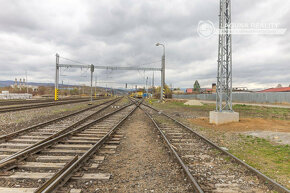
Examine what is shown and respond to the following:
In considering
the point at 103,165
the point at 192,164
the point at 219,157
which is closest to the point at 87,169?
the point at 103,165

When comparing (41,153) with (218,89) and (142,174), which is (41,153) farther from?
(218,89)

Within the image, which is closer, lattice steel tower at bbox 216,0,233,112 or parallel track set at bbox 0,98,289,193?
parallel track set at bbox 0,98,289,193

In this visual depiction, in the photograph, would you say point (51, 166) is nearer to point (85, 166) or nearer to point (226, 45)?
point (85, 166)

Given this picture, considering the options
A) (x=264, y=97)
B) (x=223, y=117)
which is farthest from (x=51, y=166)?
(x=264, y=97)

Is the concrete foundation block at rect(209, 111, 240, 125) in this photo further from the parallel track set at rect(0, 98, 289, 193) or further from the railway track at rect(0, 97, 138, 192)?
the railway track at rect(0, 97, 138, 192)

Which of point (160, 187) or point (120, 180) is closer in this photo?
point (160, 187)

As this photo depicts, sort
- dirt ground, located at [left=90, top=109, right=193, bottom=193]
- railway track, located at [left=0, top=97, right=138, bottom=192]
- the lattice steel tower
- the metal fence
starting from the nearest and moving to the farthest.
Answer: railway track, located at [left=0, top=97, right=138, bottom=192] < dirt ground, located at [left=90, top=109, right=193, bottom=193] < the lattice steel tower < the metal fence

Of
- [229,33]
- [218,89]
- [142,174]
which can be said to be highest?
[229,33]

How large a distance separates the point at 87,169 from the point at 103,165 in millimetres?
480

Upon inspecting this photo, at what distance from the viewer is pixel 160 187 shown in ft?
12.5

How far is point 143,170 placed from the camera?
4.66 m

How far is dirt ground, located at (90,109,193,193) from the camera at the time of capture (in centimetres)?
378

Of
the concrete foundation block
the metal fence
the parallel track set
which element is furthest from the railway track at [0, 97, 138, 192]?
the metal fence

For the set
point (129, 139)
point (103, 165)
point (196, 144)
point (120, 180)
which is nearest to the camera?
point (120, 180)
